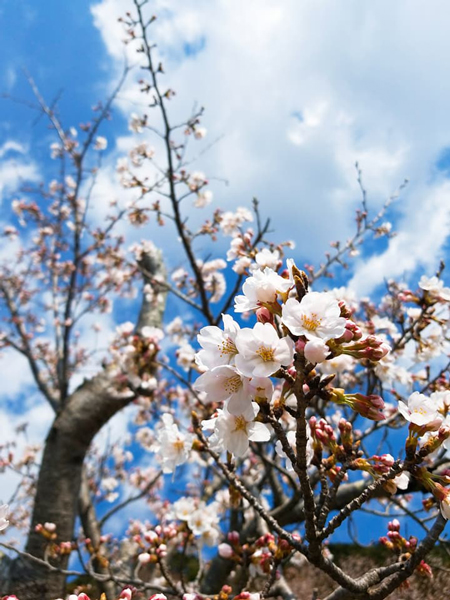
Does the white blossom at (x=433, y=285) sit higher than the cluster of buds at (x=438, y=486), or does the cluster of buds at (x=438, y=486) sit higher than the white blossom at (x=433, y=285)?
the white blossom at (x=433, y=285)

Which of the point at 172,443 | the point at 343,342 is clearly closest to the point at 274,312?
the point at 343,342

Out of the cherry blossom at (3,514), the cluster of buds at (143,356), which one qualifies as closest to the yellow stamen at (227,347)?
the cherry blossom at (3,514)

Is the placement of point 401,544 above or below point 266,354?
below

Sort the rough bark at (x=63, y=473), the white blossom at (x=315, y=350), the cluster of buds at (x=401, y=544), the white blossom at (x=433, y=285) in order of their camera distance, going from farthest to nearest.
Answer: the rough bark at (x=63, y=473)
the white blossom at (x=433, y=285)
the cluster of buds at (x=401, y=544)
the white blossom at (x=315, y=350)

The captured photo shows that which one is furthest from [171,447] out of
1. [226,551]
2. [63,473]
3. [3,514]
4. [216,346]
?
[63,473]

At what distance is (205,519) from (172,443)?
0.91 m

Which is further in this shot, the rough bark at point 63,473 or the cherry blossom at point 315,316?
the rough bark at point 63,473

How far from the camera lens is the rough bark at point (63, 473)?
3297 millimetres

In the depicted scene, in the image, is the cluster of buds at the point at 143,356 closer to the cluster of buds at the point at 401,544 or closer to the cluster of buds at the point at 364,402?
the cluster of buds at the point at 401,544

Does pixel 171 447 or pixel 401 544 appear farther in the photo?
pixel 171 447

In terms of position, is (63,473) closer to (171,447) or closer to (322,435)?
(171,447)

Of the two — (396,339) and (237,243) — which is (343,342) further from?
(396,339)

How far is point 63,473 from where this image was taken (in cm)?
379

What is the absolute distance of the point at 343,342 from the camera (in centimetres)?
96
